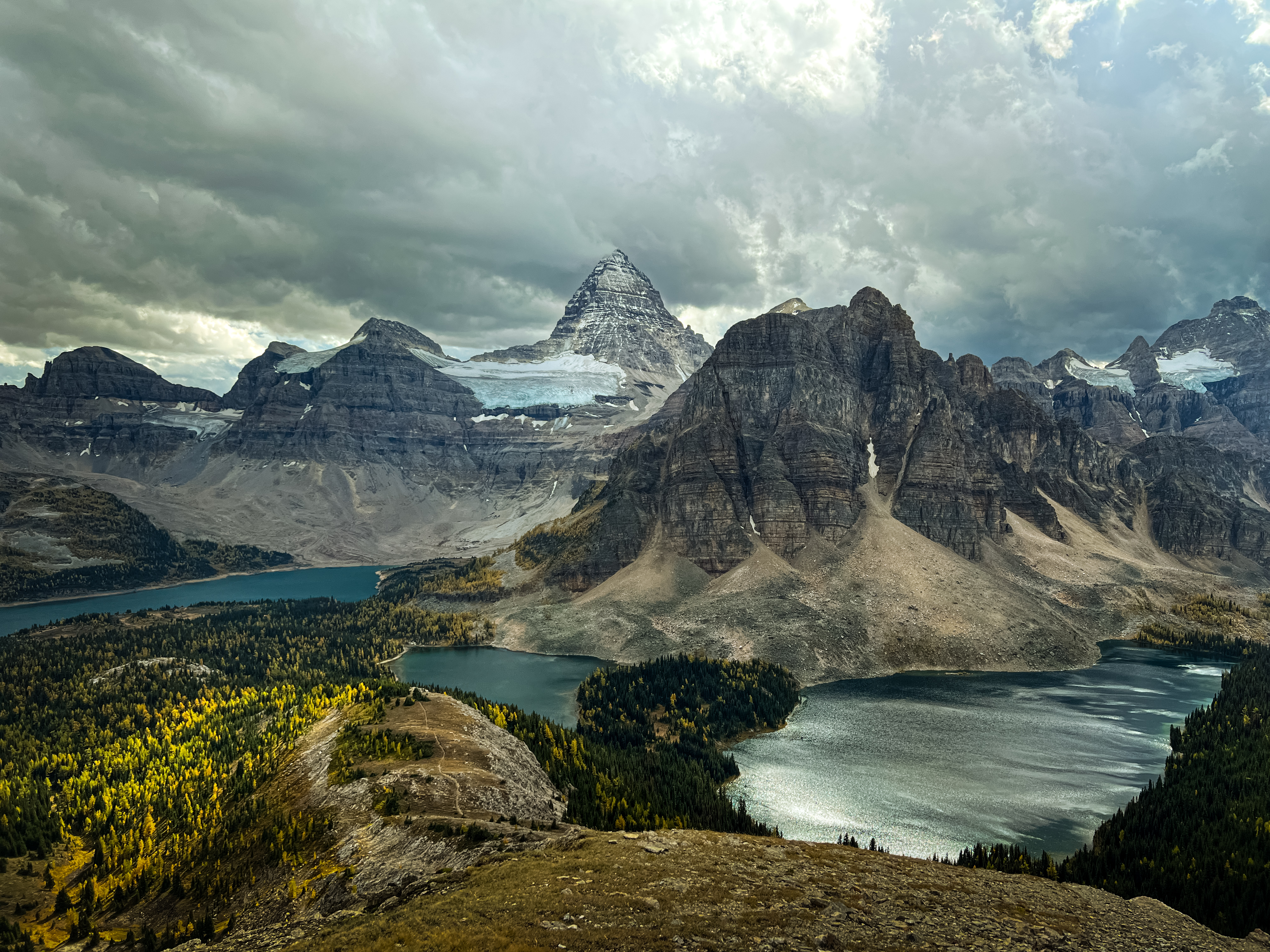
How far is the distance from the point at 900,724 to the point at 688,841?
76.6 m

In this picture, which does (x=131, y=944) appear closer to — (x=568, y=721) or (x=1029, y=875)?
(x=1029, y=875)

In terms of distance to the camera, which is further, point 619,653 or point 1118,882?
point 619,653

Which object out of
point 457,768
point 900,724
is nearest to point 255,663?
point 457,768

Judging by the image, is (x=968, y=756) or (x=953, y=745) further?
(x=953, y=745)

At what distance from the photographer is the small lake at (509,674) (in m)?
135

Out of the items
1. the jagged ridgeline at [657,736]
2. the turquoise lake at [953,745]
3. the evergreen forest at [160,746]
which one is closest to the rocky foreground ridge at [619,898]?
the evergreen forest at [160,746]

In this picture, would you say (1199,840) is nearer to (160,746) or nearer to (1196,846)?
(1196,846)

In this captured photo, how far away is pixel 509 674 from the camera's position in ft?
522

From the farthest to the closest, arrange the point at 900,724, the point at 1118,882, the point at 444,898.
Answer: the point at 900,724, the point at 1118,882, the point at 444,898

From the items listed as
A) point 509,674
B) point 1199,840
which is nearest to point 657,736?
point 509,674

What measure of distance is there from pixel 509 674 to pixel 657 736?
54022 millimetres

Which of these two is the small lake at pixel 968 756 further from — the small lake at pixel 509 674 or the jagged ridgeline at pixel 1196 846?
the small lake at pixel 509 674

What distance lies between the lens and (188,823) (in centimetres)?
6681

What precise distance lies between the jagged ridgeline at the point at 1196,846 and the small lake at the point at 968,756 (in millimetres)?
5339
